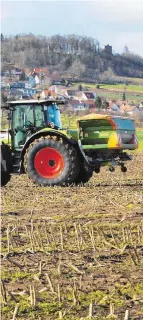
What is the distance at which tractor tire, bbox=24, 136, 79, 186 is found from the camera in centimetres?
1250

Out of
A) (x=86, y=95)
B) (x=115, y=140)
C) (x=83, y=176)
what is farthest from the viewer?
(x=86, y=95)

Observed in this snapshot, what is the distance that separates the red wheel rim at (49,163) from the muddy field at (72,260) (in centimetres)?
257

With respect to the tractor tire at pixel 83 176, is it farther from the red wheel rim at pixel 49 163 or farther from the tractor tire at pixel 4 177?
the tractor tire at pixel 4 177

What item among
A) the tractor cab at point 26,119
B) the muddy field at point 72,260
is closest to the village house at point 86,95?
the tractor cab at point 26,119

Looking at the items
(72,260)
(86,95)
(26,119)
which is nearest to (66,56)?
(86,95)

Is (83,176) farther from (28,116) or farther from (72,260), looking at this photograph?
(72,260)

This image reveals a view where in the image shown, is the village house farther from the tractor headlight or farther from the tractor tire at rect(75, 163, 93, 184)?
the tractor headlight

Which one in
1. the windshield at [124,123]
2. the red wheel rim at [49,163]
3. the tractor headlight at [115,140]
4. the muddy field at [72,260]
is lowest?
the muddy field at [72,260]

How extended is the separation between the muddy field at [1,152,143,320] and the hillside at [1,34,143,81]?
14080 centimetres

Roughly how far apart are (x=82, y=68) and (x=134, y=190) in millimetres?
135374

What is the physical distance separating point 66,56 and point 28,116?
14577cm

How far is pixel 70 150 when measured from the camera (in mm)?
12461

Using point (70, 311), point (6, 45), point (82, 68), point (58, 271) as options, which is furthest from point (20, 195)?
point (6, 45)

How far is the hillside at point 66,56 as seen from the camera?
154 m
